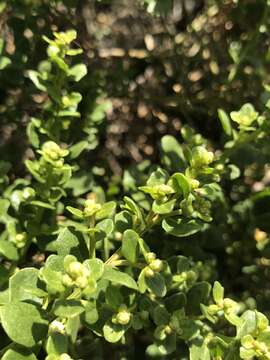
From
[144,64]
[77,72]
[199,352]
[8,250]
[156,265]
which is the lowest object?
[199,352]

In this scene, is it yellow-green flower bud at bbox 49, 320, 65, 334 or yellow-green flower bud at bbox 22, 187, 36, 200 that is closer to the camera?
yellow-green flower bud at bbox 49, 320, 65, 334

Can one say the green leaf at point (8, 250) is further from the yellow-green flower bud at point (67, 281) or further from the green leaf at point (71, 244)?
the yellow-green flower bud at point (67, 281)

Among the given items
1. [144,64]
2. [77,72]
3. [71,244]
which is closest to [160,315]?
[71,244]

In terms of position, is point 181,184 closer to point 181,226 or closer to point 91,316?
point 181,226

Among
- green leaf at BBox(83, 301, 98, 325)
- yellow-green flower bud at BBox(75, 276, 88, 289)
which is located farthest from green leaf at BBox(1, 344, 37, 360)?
yellow-green flower bud at BBox(75, 276, 88, 289)

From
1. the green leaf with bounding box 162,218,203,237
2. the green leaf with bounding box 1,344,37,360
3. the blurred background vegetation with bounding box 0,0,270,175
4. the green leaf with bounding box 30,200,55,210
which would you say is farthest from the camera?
the blurred background vegetation with bounding box 0,0,270,175

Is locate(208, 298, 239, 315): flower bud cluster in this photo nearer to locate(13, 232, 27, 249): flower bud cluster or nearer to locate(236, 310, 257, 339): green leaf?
locate(236, 310, 257, 339): green leaf

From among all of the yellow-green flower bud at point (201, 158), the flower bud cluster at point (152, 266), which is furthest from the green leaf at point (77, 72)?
the flower bud cluster at point (152, 266)
